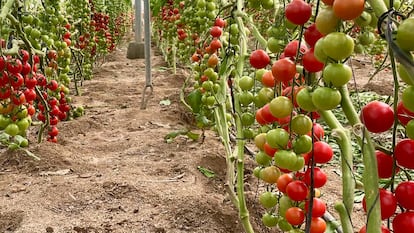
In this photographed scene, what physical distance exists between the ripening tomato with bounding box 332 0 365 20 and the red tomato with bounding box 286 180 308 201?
0.35 metres

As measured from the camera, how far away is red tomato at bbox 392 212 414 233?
0.51 meters

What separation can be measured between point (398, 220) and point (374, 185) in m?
0.07

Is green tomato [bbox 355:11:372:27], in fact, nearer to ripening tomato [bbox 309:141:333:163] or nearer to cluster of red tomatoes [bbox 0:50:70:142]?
ripening tomato [bbox 309:141:333:163]

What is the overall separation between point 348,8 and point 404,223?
0.24 m

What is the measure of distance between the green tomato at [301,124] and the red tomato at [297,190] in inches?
3.8

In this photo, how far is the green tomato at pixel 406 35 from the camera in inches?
16.6

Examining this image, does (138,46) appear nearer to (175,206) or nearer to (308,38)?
(175,206)

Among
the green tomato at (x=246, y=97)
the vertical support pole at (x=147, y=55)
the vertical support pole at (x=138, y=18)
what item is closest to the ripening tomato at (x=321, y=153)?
the green tomato at (x=246, y=97)

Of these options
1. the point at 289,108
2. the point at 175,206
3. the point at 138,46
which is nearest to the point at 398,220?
the point at 289,108

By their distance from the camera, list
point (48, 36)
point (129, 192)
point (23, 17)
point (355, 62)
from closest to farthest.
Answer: point (129, 192), point (23, 17), point (48, 36), point (355, 62)

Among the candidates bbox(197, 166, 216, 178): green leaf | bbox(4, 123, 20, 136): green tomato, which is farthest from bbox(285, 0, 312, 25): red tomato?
bbox(197, 166, 216, 178): green leaf

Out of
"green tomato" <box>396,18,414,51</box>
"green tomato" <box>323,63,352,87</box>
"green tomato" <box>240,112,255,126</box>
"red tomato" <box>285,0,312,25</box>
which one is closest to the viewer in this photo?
"green tomato" <box>396,18,414,51</box>

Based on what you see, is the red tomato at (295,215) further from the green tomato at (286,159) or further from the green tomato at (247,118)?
the green tomato at (247,118)

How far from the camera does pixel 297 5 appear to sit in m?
0.64
